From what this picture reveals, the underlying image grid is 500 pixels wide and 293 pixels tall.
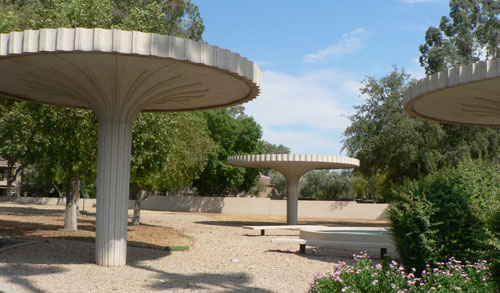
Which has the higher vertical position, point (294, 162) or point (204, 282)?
point (294, 162)

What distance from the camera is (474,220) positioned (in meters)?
7.25

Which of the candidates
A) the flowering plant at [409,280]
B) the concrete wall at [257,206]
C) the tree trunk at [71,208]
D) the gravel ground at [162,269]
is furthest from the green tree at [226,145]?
the flowering plant at [409,280]

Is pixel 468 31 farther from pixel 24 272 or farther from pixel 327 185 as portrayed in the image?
pixel 24 272

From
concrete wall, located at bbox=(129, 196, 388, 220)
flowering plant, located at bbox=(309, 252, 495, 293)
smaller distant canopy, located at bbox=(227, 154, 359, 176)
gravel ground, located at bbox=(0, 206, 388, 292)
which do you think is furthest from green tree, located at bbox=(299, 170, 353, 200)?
flowering plant, located at bbox=(309, 252, 495, 293)

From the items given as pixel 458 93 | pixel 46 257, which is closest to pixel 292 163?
pixel 46 257

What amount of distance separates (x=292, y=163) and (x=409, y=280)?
63.4ft

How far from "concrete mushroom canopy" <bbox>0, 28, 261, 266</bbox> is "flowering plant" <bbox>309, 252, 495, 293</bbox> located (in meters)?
4.01

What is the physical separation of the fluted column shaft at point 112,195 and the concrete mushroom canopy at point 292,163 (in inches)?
587

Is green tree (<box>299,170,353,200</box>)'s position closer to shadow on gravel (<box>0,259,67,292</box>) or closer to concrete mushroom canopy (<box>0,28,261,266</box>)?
concrete mushroom canopy (<box>0,28,261,266</box>)

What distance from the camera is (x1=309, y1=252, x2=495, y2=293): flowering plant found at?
606cm

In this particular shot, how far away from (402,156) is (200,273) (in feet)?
75.5

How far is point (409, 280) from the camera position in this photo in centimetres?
628

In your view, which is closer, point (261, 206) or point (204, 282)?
point (204, 282)

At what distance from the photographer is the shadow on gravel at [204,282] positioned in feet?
26.6
